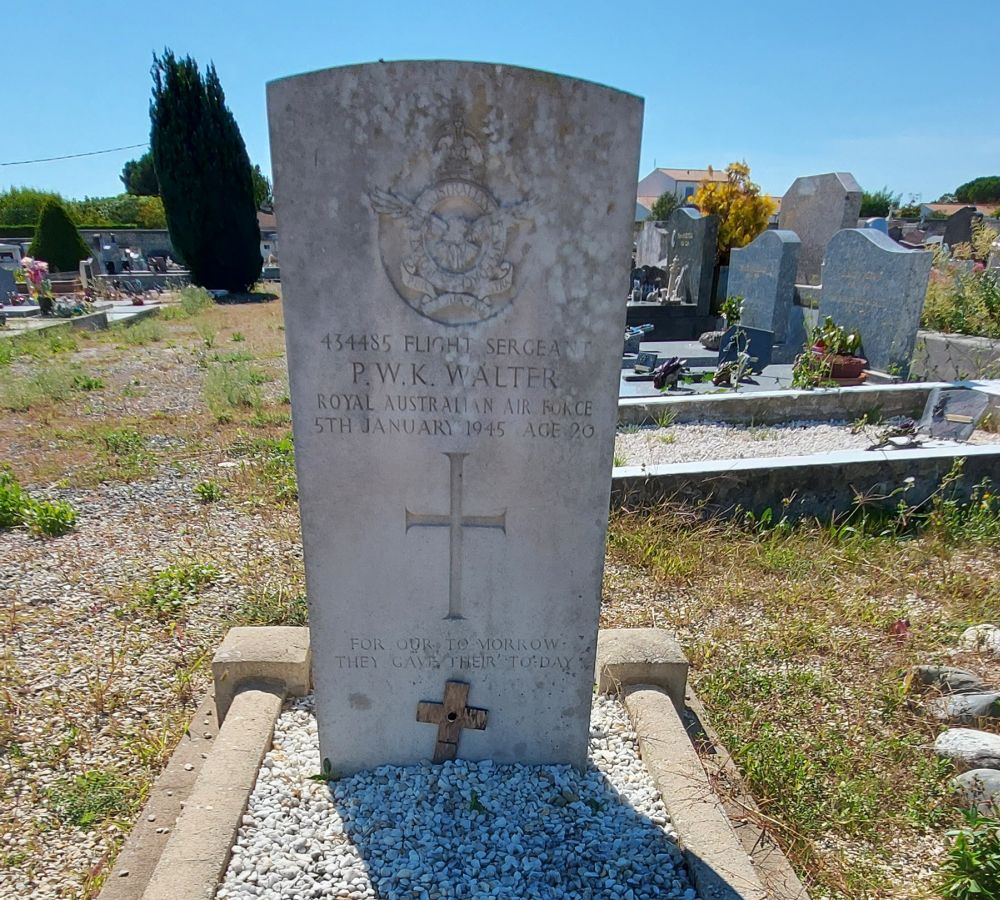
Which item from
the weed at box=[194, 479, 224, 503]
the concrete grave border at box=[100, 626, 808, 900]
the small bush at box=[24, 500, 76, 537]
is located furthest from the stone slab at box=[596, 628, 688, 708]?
the small bush at box=[24, 500, 76, 537]

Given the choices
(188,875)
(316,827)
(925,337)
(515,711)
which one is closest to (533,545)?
(515,711)

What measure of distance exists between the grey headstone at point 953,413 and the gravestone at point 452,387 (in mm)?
5028

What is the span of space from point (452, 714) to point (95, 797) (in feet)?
4.24

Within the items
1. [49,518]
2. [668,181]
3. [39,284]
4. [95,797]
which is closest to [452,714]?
[95,797]

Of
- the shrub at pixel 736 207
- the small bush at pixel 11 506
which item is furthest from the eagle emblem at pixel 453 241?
the shrub at pixel 736 207

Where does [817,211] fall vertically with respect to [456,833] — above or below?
above

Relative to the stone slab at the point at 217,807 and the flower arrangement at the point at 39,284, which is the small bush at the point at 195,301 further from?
the stone slab at the point at 217,807

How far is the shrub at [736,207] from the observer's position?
15641 mm

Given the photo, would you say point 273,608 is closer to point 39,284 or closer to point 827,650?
point 827,650

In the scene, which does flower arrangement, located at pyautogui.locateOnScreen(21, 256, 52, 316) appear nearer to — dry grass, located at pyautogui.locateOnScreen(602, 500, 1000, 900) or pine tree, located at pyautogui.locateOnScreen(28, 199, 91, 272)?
pine tree, located at pyautogui.locateOnScreen(28, 199, 91, 272)

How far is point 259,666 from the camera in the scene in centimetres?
260

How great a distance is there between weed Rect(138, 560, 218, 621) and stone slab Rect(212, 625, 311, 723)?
39.9 inches

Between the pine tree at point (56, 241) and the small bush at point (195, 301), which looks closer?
the small bush at point (195, 301)

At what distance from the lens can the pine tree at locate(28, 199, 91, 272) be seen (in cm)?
2270
